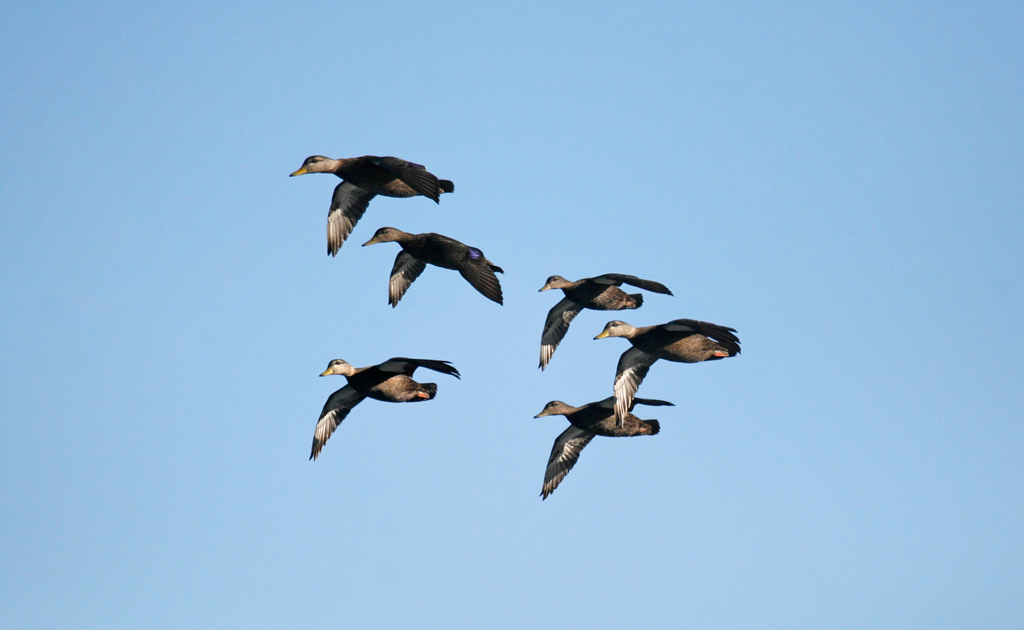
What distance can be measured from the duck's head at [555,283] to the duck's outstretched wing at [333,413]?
4.02 metres

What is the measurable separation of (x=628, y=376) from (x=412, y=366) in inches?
146

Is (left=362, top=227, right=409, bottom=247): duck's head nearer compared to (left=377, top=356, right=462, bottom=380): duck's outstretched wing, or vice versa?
(left=377, top=356, right=462, bottom=380): duck's outstretched wing

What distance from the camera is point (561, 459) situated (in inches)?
830

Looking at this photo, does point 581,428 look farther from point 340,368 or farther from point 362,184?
point 362,184

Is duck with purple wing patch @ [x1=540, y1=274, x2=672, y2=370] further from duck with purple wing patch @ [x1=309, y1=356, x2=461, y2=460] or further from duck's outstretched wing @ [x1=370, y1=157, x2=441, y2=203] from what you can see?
duck's outstretched wing @ [x1=370, y1=157, x2=441, y2=203]

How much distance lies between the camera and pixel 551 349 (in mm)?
21875

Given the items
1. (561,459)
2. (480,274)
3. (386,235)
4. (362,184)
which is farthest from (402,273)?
(561,459)

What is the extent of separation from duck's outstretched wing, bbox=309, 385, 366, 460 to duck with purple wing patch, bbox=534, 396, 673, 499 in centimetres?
354

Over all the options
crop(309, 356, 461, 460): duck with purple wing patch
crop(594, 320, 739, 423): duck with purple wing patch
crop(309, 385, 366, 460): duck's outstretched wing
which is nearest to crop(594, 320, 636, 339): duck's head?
crop(594, 320, 739, 423): duck with purple wing patch

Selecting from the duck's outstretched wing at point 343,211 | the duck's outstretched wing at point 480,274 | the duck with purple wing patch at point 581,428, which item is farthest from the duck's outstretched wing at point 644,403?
the duck's outstretched wing at point 343,211

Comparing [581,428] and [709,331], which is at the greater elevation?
[709,331]

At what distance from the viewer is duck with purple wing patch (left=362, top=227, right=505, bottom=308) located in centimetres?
1827

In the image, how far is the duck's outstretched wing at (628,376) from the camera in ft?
61.5

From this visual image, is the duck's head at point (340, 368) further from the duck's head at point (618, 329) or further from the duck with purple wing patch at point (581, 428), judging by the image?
the duck's head at point (618, 329)
